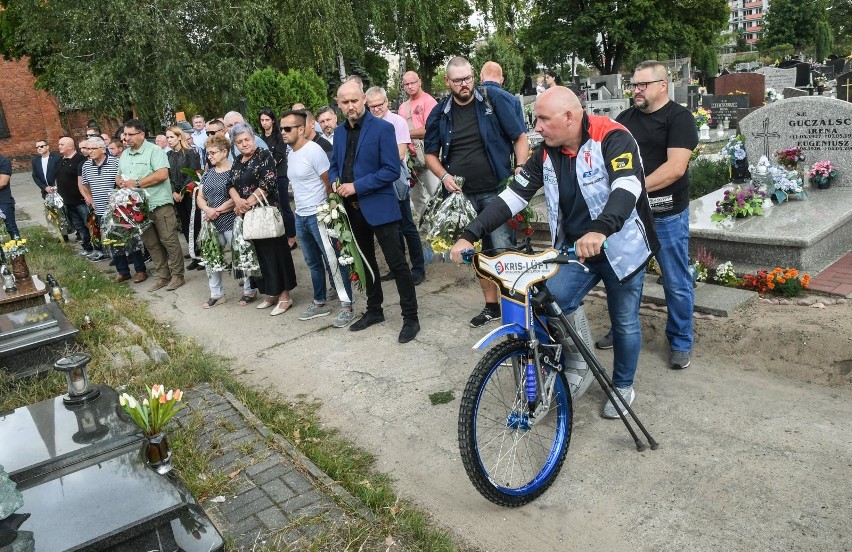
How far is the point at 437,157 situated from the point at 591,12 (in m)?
36.6

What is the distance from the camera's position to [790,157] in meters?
6.90

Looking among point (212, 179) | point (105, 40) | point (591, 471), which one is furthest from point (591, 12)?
point (591, 471)

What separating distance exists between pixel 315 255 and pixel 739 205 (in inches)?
153

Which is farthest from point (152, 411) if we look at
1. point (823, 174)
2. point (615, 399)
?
point (823, 174)

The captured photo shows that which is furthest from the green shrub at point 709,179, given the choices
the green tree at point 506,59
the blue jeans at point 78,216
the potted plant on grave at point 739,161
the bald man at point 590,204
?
the green tree at point 506,59

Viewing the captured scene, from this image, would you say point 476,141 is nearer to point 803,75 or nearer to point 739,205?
point 739,205

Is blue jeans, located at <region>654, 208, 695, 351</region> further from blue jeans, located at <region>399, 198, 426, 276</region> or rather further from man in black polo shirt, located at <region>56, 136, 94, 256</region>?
man in black polo shirt, located at <region>56, 136, 94, 256</region>

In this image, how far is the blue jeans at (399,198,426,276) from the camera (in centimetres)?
693

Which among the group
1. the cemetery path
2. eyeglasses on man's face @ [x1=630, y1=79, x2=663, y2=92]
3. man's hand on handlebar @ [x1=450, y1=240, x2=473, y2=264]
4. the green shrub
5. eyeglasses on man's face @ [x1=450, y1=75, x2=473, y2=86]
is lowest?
the cemetery path

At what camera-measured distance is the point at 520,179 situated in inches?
146

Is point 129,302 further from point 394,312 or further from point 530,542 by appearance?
point 530,542

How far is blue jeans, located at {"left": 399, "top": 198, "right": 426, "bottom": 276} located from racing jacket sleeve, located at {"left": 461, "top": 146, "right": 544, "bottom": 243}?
3217 millimetres

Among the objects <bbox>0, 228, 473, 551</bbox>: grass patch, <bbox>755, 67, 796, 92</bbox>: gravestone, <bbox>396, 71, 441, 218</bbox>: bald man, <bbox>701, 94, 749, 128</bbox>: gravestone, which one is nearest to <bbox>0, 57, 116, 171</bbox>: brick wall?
<bbox>701, 94, 749, 128</bbox>: gravestone

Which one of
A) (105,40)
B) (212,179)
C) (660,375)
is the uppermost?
(105,40)
